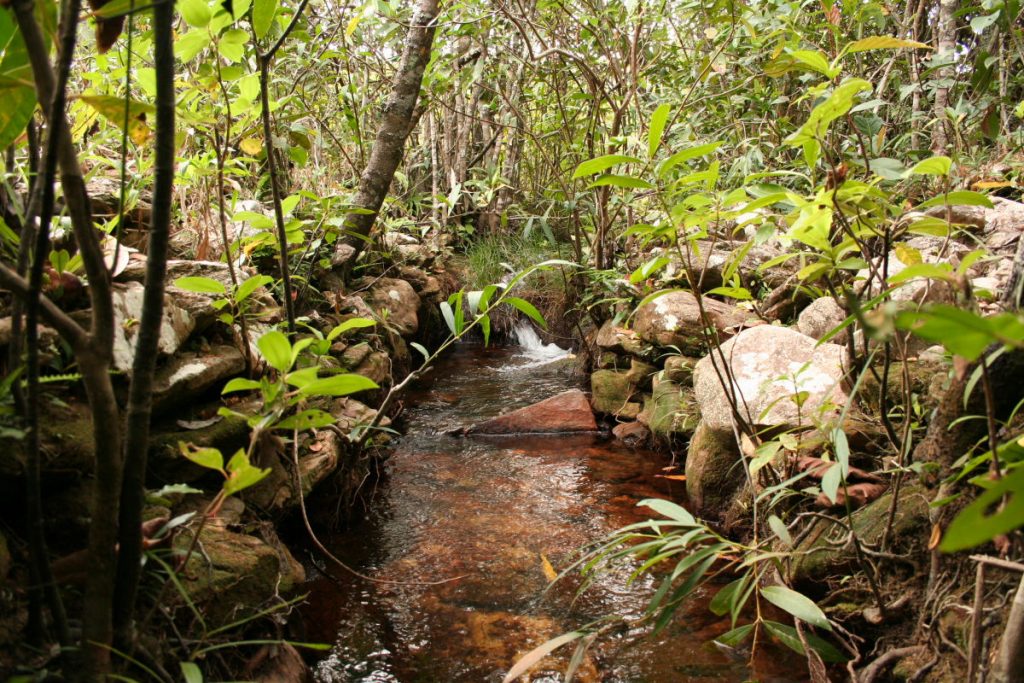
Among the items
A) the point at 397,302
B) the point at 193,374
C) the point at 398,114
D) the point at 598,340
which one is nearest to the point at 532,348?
the point at 598,340

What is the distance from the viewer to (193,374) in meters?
1.88

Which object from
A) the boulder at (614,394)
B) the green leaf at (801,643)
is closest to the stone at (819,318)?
the boulder at (614,394)

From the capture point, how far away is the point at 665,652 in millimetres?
1844

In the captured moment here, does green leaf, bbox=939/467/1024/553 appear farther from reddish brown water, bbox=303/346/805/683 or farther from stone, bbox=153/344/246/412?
stone, bbox=153/344/246/412

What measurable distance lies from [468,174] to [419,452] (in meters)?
4.44

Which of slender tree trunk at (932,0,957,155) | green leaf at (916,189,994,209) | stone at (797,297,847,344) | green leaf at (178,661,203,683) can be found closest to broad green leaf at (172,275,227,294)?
green leaf at (178,661,203,683)

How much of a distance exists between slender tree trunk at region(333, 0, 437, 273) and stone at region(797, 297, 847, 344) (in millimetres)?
2325

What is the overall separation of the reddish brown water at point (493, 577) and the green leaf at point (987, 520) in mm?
1533

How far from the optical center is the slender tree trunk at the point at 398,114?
346 cm

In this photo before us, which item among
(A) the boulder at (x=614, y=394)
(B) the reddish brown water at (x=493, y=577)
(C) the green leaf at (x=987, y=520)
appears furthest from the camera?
(A) the boulder at (x=614, y=394)

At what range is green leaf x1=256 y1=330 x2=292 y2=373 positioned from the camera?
42.8 inches

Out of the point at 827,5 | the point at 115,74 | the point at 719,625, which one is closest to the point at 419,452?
the point at 719,625

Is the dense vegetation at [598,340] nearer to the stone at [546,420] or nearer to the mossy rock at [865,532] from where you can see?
the mossy rock at [865,532]

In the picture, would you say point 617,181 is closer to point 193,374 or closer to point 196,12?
point 196,12
